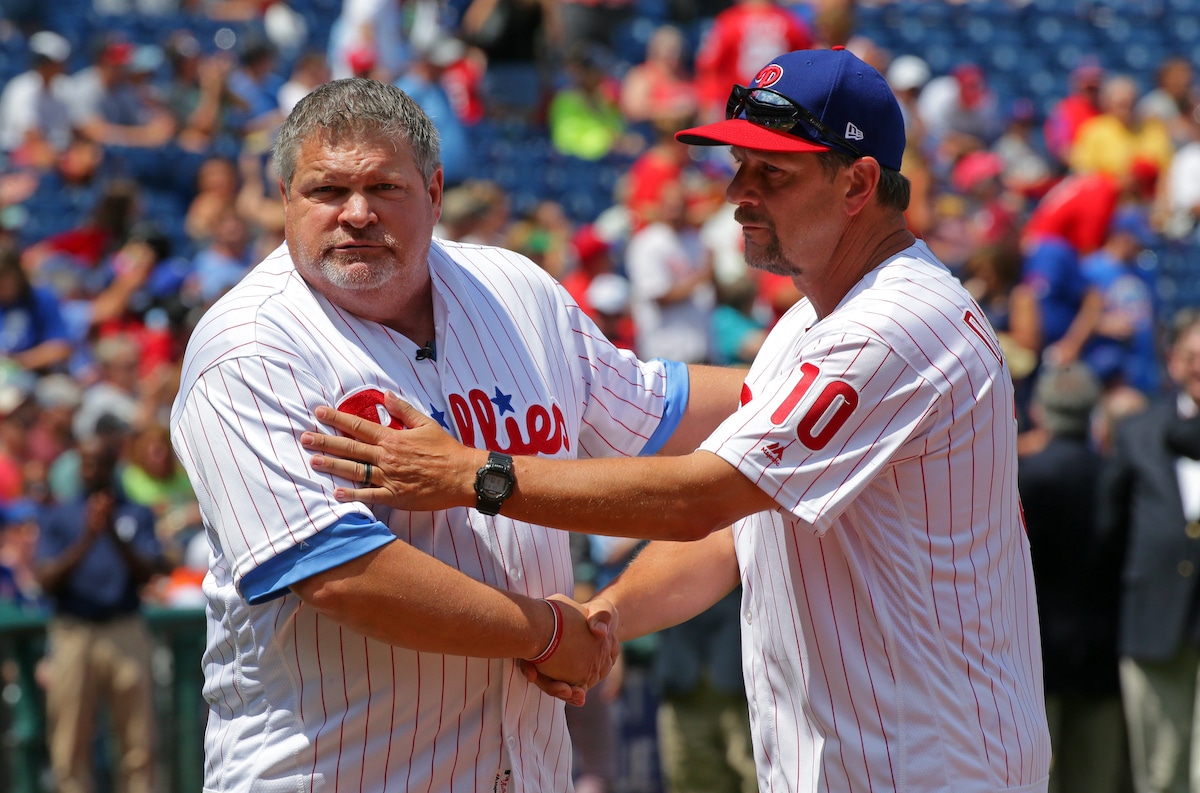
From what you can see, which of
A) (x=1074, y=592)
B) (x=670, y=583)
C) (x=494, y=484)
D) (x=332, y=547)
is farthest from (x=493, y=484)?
(x=1074, y=592)

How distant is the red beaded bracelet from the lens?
2.85 metres

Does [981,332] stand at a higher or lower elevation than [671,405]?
higher

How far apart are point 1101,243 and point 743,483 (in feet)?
28.7

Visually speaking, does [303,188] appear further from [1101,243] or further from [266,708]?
[1101,243]

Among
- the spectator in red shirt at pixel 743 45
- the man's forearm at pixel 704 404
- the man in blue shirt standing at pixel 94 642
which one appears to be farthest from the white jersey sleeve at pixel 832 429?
the spectator in red shirt at pixel 743 45

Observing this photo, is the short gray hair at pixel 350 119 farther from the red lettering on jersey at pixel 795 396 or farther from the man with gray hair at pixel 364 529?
the red lettering on jersey at pixel 795 396

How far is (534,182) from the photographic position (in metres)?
12.1

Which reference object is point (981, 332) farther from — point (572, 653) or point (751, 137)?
point (572, 653)

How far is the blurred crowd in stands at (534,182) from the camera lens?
858 cm

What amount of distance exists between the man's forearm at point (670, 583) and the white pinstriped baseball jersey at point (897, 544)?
370mm

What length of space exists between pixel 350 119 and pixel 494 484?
2.53ft

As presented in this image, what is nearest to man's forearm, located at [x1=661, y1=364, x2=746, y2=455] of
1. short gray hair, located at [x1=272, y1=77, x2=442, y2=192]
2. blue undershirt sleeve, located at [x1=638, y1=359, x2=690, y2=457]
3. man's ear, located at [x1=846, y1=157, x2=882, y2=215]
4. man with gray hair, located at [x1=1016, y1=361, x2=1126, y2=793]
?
blue undershirt sleeve, located at [x1=638, y1=359, x2=690, y2=457]

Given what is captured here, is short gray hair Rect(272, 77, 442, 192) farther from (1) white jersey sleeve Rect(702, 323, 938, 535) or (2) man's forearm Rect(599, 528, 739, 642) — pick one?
(2) man's forearm Rect(599, 528, 739, 642)

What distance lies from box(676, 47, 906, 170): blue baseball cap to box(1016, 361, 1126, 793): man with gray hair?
380 centimetres
